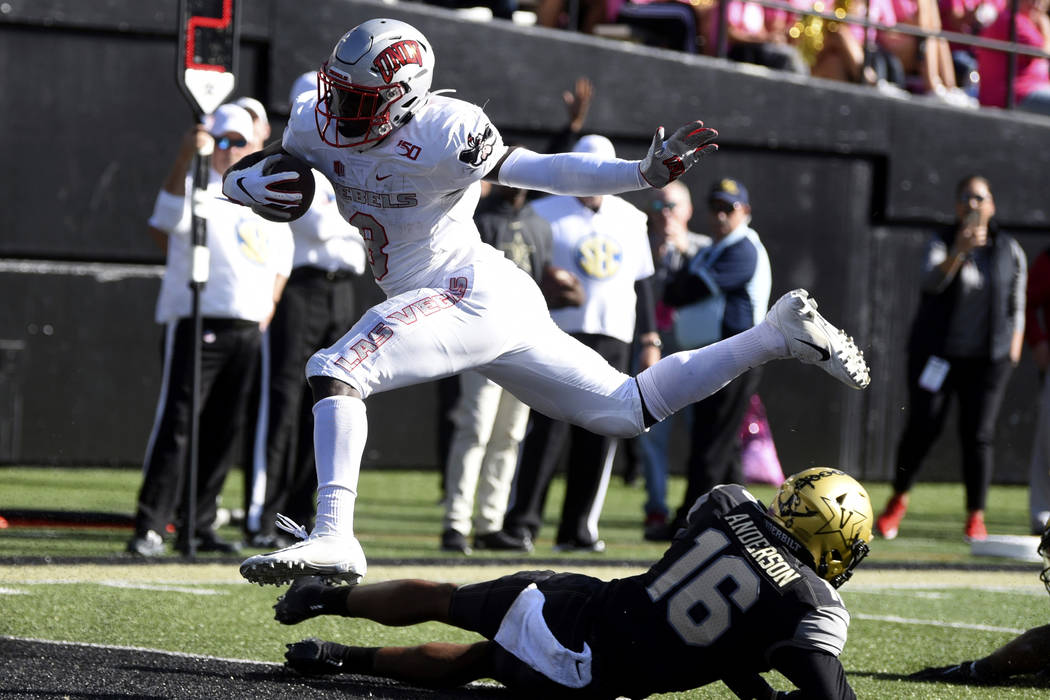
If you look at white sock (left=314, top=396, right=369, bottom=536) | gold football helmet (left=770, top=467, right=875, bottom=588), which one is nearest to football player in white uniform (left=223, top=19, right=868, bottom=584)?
white sock (left=314, top=396, right=369, bottom=536)

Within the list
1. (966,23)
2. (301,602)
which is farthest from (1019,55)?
(301,602)

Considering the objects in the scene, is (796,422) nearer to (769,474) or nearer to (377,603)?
(769,474)


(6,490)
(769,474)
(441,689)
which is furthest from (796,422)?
(441,689)

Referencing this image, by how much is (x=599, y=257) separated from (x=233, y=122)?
1.93m

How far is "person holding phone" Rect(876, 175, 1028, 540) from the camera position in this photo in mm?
8883

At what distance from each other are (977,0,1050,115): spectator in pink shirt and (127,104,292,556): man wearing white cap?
8359mm

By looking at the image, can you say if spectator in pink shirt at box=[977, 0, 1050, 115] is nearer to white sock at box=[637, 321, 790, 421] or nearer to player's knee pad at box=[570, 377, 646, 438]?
white sock at box=[637, 321, 790, 421]

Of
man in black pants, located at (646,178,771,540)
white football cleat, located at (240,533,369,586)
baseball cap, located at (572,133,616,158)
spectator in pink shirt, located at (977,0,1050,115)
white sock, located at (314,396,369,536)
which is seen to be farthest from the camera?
spectator in pink shirt, located at (977,0,1050,115)

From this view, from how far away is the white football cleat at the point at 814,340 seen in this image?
488 centimetres

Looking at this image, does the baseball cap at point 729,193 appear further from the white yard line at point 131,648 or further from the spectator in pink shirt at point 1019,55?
the spectator in pink shirt at point 1019,55

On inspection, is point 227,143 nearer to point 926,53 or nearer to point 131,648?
point 131,648

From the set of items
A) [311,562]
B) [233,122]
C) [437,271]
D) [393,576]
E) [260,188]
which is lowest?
[393,576]

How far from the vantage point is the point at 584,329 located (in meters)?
7.74

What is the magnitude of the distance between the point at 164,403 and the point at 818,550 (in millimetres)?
4041
